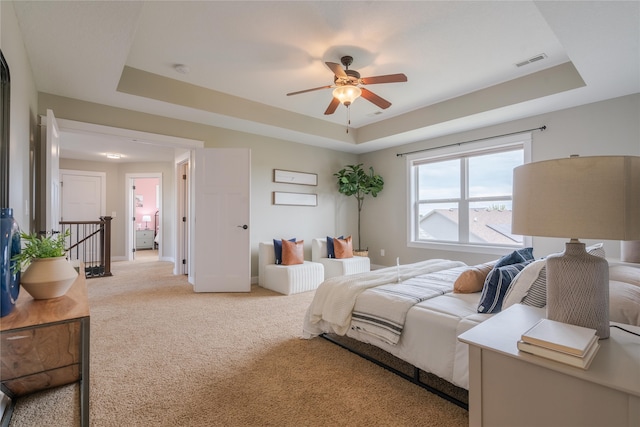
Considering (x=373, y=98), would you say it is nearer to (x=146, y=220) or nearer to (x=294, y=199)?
(x=294, y=199)

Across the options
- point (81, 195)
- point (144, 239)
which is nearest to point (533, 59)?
point (81, 195)

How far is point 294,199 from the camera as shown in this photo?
17.1 ft

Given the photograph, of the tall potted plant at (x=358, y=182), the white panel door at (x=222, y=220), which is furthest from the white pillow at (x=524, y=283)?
the tall potted plant at (x=358, y=182)

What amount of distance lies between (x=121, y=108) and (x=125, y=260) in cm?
478

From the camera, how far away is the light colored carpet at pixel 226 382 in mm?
1596

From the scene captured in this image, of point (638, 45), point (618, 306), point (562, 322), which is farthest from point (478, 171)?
point (562, 322)

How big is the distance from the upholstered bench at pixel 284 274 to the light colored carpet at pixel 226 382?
2.87ft

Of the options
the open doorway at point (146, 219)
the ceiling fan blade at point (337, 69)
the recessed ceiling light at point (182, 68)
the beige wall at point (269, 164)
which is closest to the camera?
the ceiling fan blade at point (337, 69)

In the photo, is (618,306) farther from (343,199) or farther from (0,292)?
(343,199)

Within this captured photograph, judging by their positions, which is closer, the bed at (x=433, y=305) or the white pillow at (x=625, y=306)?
the white pillow at (x=625, y=306)

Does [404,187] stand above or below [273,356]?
above

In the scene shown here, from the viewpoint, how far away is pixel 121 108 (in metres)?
3.70

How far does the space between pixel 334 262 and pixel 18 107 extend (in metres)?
3.78

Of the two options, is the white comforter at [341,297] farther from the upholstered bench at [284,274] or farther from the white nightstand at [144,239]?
the white nightstand at [144,239]
